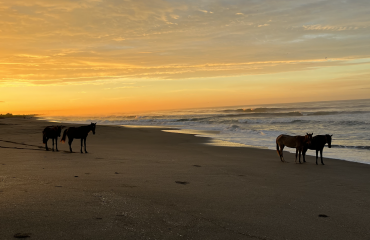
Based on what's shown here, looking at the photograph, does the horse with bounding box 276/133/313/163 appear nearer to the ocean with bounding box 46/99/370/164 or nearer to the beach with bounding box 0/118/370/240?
the ocean with bounding box 46/99/370/164

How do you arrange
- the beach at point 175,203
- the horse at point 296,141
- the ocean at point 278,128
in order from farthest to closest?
1. the ocean at point 278,128
2. the horse at point 296,141
3. the beach at point 175,203

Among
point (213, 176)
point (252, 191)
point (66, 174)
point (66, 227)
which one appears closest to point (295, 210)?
point (252, 191)

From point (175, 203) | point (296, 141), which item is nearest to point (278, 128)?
point (296, 141)

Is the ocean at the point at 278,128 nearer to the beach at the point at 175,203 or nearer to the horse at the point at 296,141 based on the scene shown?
the horse at the point at 296,141

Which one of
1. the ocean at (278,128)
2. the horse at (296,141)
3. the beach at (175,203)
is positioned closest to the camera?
the beach at (175,203)

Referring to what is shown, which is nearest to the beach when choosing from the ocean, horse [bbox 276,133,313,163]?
horse [bbox 276,133,313,163]

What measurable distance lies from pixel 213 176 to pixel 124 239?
13.4ft

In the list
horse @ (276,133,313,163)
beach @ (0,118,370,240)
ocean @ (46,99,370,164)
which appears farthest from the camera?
ocean @ (46,99,370,164)

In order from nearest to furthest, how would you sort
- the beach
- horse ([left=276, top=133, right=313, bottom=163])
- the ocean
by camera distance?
the beach, horse ([left=276, top=133, right=313, bottom=163]), the ocean

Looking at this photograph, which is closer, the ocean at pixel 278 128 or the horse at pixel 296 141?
the horse at pixel 296 141

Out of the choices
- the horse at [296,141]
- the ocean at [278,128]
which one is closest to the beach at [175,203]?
the horse at [296,141]

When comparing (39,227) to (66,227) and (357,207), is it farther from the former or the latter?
(357,207)

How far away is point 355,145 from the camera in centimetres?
1443

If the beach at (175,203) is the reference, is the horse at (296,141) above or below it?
above
